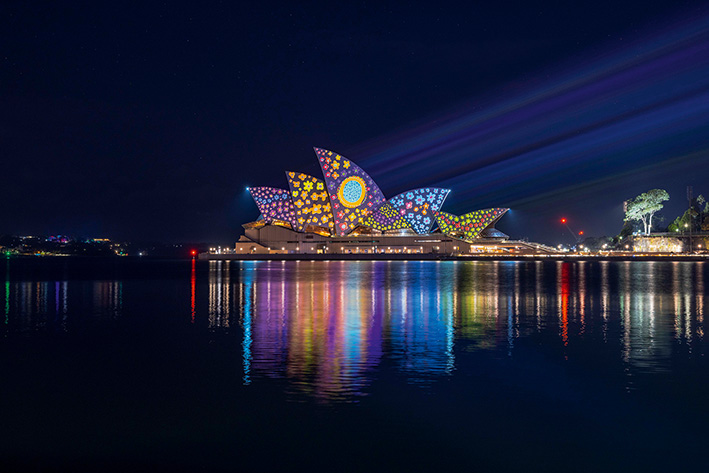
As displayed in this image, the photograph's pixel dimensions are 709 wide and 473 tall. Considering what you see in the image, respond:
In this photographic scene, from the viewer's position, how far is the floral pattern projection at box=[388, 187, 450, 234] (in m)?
83.0

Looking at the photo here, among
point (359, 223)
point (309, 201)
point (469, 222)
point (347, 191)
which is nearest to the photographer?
point (347, 191)

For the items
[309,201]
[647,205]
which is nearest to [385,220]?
[309,201]

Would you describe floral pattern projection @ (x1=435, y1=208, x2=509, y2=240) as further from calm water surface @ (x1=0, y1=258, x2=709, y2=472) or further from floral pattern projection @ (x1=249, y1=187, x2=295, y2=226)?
calm water surface @ (x1=0, y1=258, x2=709, y2=472)

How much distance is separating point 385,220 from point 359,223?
3.50 meters

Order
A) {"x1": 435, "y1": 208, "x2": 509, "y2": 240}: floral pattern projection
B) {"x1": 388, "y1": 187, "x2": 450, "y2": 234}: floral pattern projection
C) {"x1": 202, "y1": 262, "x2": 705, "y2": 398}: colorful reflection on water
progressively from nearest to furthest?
{"x1": 202, "y1": 262, "x2": 705, "y2": 398}: colorful reflection on water < {"x1": 388, "y1": 187, "x2": 450, "y2": 234}: floral pattern projection < {"x1": 435, "y1": 208, "x2": 509, "y2": 240}: floral pattern projection

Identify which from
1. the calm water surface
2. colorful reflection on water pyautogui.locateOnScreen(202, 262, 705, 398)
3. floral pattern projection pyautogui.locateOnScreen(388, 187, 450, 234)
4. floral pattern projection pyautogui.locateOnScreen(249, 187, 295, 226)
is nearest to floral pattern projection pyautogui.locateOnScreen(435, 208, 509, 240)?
floral pattern projection pyautogui.locateOnScreen(388, 187, 450, 234)

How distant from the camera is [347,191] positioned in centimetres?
7619

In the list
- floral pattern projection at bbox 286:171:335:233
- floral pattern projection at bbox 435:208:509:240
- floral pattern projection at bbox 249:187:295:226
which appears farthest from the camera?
floral pattern projection at bbox 435:208:509:240

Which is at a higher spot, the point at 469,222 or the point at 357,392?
the point at 469,222

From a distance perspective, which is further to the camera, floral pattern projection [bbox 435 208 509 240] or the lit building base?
floral pattern projection [bbox 435 208 509 240]

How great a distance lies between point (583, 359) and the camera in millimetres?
10484

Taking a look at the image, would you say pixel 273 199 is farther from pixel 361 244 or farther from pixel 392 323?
pixel 392 323

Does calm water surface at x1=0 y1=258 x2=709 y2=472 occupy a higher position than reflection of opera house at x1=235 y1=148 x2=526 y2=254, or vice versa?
reflection of opera house at x1=235 y1=148 x2=526 y2=254

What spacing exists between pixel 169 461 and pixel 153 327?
9602 mm
